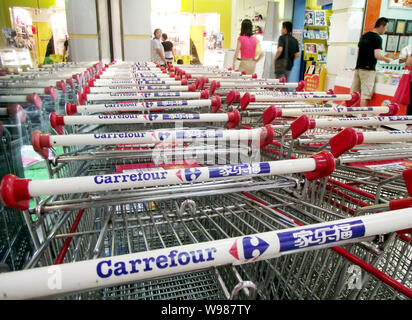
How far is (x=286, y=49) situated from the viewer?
18.8 ft

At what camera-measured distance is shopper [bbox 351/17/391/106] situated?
5051 millimetres

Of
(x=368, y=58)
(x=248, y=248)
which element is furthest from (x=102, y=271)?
(x=368, y=58)

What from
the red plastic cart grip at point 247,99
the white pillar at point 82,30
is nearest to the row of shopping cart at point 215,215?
the red plastic cart grip at point 247,99

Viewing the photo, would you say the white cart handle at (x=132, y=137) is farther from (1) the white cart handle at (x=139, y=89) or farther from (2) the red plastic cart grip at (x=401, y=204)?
(1) the white cart handle at (x=139, y=89)

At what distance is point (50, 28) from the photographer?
24.0ft

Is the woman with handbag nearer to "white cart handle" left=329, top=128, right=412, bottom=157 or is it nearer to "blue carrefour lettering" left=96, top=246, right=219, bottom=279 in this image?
"white cart handle" left=329, top=128, right=412, bottom=157

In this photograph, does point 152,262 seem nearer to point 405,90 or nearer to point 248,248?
point 248,248

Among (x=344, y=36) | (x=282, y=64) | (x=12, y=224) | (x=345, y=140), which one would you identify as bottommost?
(x=12, y=224)

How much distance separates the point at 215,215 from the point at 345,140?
60 centimetres

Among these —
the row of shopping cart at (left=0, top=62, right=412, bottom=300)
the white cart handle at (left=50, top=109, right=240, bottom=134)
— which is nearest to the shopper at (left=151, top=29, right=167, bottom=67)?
the row of shopping cart at (left=0, top=62, right=412, bottom=300)

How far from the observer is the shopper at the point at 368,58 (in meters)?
5.05
